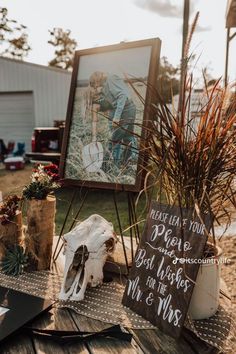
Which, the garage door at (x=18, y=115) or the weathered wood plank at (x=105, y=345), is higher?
the garage door at (x=18, y=115)

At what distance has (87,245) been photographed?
152cm

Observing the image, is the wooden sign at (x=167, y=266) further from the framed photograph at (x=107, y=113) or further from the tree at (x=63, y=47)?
the tree at (x=63, y=47)

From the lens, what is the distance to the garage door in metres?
13.5

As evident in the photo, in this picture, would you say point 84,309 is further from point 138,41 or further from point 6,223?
point 138,41

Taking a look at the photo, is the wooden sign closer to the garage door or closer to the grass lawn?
the grass lawn

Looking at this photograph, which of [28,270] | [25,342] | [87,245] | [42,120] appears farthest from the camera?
[42,120]

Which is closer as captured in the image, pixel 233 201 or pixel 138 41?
pixel 233 201

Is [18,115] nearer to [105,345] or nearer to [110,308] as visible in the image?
[110,308]

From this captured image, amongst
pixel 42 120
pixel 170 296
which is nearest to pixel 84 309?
pixel 170 296

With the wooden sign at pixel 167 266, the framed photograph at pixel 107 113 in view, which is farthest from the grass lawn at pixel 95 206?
the wooden sign at pixel 167 266

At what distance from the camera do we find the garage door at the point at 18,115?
13.5 meters

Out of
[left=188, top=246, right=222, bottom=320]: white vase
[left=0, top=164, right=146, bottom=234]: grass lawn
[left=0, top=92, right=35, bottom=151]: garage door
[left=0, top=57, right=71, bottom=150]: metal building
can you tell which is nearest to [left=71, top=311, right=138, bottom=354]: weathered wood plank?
[left=188, top=246, right=222, bottom=320]: white vase

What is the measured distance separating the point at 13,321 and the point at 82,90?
52.7 inches

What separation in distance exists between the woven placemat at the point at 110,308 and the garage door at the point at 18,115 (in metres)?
12.2
